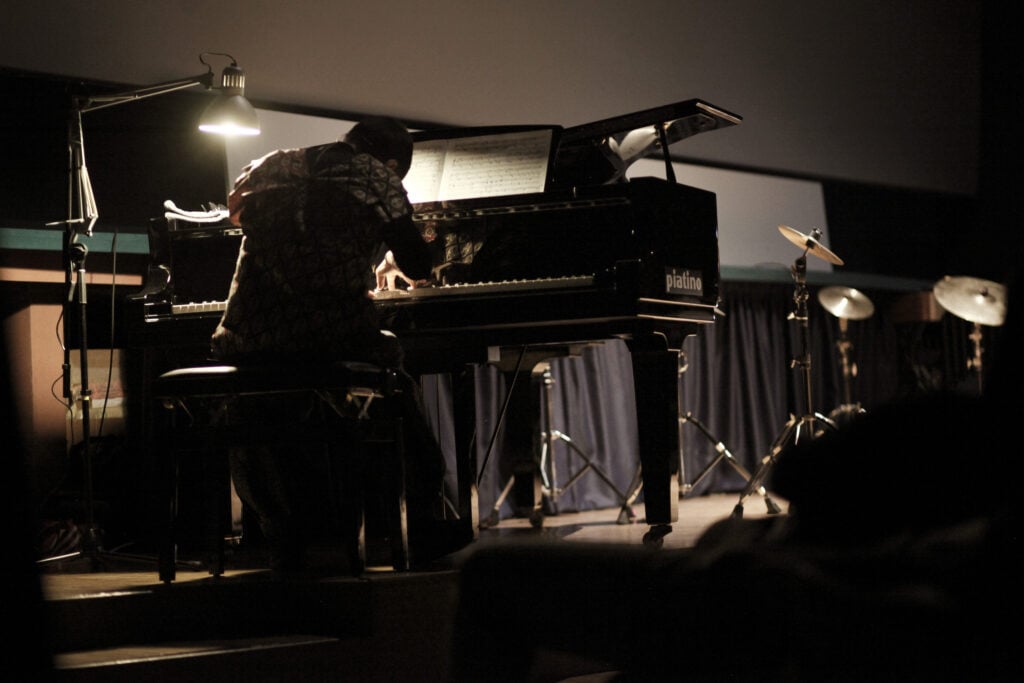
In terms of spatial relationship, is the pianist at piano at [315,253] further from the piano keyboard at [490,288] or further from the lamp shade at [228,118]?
the lamp shade at [228,118]

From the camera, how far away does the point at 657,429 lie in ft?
12.3

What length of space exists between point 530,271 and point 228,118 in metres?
1.34

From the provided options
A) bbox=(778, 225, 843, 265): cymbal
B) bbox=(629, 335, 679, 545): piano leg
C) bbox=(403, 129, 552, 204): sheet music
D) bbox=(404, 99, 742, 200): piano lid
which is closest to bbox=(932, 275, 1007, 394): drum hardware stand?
bbox=(778, 225, 843, 265): cymbal

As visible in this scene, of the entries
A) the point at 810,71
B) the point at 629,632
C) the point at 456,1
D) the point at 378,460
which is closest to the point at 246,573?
the point at 378,460

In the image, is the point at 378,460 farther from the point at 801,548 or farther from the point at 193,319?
the point at 801,548

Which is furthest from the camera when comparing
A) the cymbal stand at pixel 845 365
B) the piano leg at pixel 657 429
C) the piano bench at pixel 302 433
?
the cymbal stand at pixel 845 365

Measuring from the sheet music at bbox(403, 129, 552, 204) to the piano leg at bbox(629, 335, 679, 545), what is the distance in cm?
74

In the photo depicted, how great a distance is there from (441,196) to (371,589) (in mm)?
1562

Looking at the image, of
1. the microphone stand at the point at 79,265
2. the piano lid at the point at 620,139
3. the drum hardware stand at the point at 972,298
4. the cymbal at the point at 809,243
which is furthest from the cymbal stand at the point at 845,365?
the microphone stand at the point at 79,265

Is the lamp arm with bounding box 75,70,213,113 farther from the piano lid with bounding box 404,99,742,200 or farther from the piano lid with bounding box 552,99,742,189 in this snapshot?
the piano lid with bounding box 552,99,742,189

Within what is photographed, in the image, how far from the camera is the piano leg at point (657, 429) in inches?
147

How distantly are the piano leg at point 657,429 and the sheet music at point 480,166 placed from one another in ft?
2.42

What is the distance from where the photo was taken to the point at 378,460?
12.6 feet

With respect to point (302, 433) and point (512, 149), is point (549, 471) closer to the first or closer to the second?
point (512, 149)
